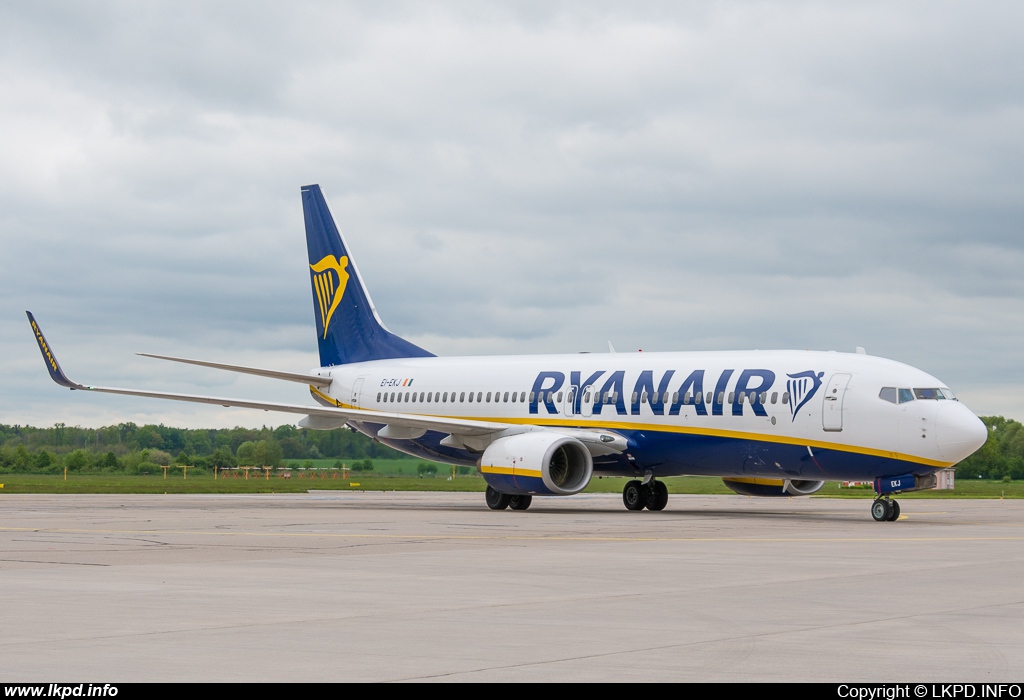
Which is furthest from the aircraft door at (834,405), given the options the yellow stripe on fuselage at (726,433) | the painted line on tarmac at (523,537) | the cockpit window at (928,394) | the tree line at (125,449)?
the tree line at (125,449)

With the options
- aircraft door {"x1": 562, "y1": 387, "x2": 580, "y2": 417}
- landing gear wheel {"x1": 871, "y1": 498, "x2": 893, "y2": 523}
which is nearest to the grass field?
aircraft door {"x1": 562, "y1": 387, "x2": 580, "y2": 417}

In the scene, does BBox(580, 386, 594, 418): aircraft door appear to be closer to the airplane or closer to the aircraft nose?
the airplane

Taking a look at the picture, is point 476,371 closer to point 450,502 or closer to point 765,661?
point 450,502

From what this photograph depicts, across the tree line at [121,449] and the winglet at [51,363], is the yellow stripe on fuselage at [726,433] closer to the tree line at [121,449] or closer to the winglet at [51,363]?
the winglet at [51,363]

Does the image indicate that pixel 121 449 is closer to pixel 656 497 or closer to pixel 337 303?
pixel 337 303

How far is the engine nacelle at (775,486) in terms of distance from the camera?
113 ft

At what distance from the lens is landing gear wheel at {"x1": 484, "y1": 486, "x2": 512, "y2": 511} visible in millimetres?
34281

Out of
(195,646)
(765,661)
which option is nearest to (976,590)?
(765,661)

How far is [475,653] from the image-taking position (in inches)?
364

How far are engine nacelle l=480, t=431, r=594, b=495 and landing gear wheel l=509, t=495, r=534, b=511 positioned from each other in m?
1.38

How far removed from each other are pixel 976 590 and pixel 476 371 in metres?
25.1

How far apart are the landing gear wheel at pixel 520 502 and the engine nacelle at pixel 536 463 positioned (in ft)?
4.52

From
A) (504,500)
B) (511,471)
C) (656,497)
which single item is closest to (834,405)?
(656,497)

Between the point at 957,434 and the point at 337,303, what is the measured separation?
22.9m
